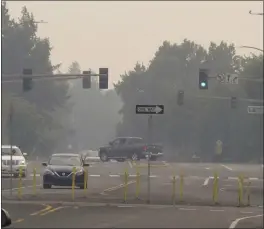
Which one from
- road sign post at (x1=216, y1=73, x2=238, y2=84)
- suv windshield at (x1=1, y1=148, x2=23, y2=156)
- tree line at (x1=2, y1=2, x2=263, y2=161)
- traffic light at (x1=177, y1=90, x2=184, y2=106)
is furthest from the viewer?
road sign post at (x1=216, y1=73, x2=238, y2=84)

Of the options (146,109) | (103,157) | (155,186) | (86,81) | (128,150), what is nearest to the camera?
(103,157)

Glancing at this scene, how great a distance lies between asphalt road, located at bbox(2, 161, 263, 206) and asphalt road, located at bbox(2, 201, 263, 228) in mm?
2085

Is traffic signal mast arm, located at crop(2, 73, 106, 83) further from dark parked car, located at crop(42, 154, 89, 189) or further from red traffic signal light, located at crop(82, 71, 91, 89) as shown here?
dark parked car, located at crop(42, 154, 89, 189)

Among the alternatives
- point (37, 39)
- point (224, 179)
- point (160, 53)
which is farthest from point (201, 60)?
point (37, 39)

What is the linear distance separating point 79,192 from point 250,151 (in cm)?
960

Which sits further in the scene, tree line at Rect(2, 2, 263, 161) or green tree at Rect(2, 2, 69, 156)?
tree line at Rect(2, 2, 263, 161)

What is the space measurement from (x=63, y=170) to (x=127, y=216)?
6363 mm

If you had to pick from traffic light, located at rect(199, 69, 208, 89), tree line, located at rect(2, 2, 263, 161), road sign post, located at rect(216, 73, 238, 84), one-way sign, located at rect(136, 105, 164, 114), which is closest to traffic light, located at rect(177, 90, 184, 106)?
tree line, located at rect(2, 2, 263, 161)

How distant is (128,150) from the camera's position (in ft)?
79.2

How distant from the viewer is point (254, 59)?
1527 inches

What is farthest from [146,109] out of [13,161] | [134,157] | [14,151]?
[13,161]

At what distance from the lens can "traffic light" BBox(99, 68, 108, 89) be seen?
25078 mm

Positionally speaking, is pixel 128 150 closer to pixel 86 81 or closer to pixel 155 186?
pixel 86 81

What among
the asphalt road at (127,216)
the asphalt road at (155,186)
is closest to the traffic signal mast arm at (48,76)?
the asphalt road at (155,186)
